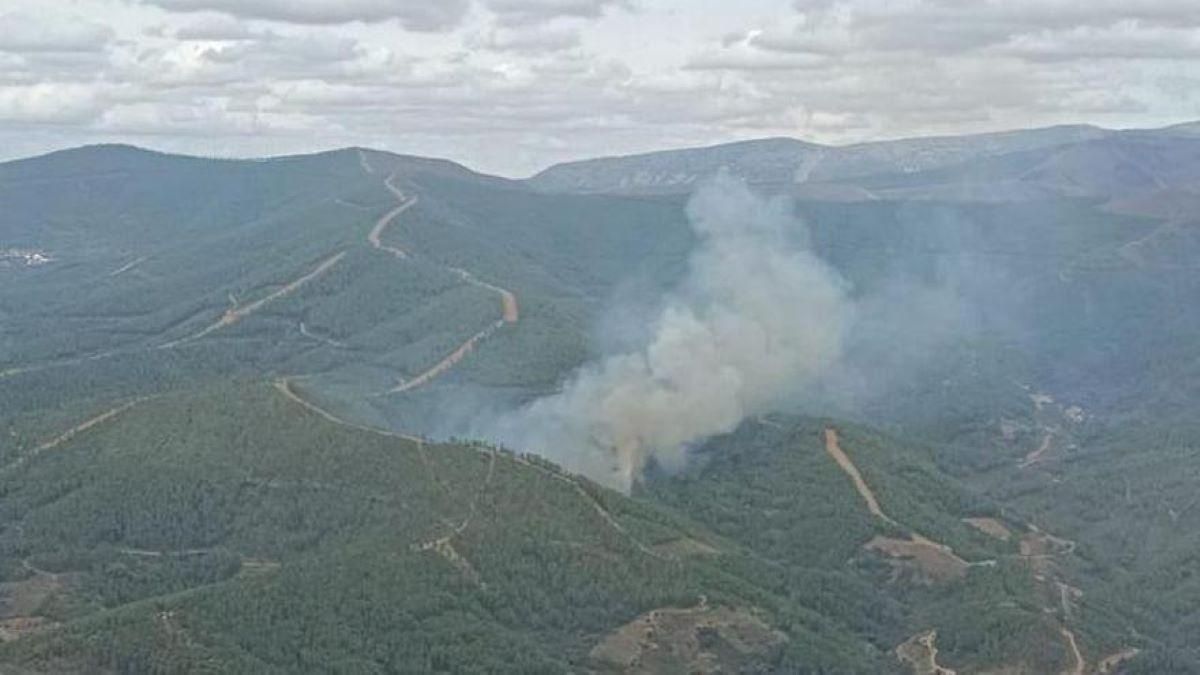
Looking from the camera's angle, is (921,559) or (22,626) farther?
(921,559)

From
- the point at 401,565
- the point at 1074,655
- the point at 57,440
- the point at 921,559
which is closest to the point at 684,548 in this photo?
the point at 921,559

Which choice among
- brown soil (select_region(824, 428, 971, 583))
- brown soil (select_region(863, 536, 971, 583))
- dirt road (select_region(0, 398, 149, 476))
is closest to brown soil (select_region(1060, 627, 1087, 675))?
brown soil (select_region(863, 536, 971, 583))

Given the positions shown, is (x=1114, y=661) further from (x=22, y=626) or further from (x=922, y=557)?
(x=22, y=626)

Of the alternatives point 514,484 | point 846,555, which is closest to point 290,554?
point 514,484

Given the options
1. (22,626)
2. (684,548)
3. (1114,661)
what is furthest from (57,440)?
(1114,661)

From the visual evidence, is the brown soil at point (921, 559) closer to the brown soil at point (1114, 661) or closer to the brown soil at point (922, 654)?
the brown soil at point (922, 654)

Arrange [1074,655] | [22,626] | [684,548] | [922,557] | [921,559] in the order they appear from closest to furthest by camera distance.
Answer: [22,626], [1074,655], [684,548], [921,559], [922,557]

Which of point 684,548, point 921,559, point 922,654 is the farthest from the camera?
point 921,559

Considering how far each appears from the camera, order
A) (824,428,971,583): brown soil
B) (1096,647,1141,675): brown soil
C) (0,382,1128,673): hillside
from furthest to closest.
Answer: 1. (824,428,971,583): brown soil
2. (1096,647,1141,675): brown soil
3. (0,382,1128,673): hillside

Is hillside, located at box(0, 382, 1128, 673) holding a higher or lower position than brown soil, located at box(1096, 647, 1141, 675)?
higher

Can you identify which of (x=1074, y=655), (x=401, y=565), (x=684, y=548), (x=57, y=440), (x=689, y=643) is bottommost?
(x=1074, y=655)

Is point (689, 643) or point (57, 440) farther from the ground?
point (57, 440)

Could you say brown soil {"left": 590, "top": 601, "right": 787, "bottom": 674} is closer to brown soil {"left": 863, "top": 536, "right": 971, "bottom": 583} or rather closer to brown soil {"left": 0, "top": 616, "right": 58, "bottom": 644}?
brown soil {"left": 863, "top": 536, "right": 971, "bottom": 583}
